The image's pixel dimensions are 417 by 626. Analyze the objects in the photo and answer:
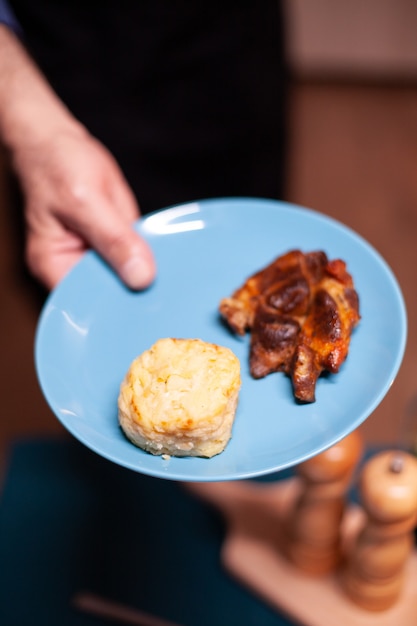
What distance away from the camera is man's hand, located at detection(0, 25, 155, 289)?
3.55 ft

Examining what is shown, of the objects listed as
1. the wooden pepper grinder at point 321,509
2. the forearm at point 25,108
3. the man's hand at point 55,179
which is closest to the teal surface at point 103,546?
the wooden pepper grinder at point 321,509

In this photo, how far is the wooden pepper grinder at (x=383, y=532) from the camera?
86 centimetres

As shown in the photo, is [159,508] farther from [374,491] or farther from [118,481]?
[374,491]

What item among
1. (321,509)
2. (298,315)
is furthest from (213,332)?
(321,509)

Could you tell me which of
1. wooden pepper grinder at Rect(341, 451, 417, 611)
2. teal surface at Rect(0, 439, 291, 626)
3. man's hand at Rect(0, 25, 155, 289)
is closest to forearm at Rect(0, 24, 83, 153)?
man's hand at Rect(0, 25, 155, 289)

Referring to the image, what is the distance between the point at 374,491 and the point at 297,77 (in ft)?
9.33

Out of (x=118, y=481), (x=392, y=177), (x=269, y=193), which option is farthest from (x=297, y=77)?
(x=118, y=481)

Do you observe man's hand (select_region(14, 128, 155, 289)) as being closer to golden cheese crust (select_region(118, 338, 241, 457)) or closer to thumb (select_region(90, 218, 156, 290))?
thumb (select_region(90, 218, 156, 290))

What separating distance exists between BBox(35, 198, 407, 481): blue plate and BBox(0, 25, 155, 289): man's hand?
0.06 m

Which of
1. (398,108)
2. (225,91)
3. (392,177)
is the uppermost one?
(225,91)

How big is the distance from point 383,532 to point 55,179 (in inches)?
28.2

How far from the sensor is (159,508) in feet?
4.22

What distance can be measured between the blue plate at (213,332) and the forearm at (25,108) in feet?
0.94

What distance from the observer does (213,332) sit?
3.06 ft
